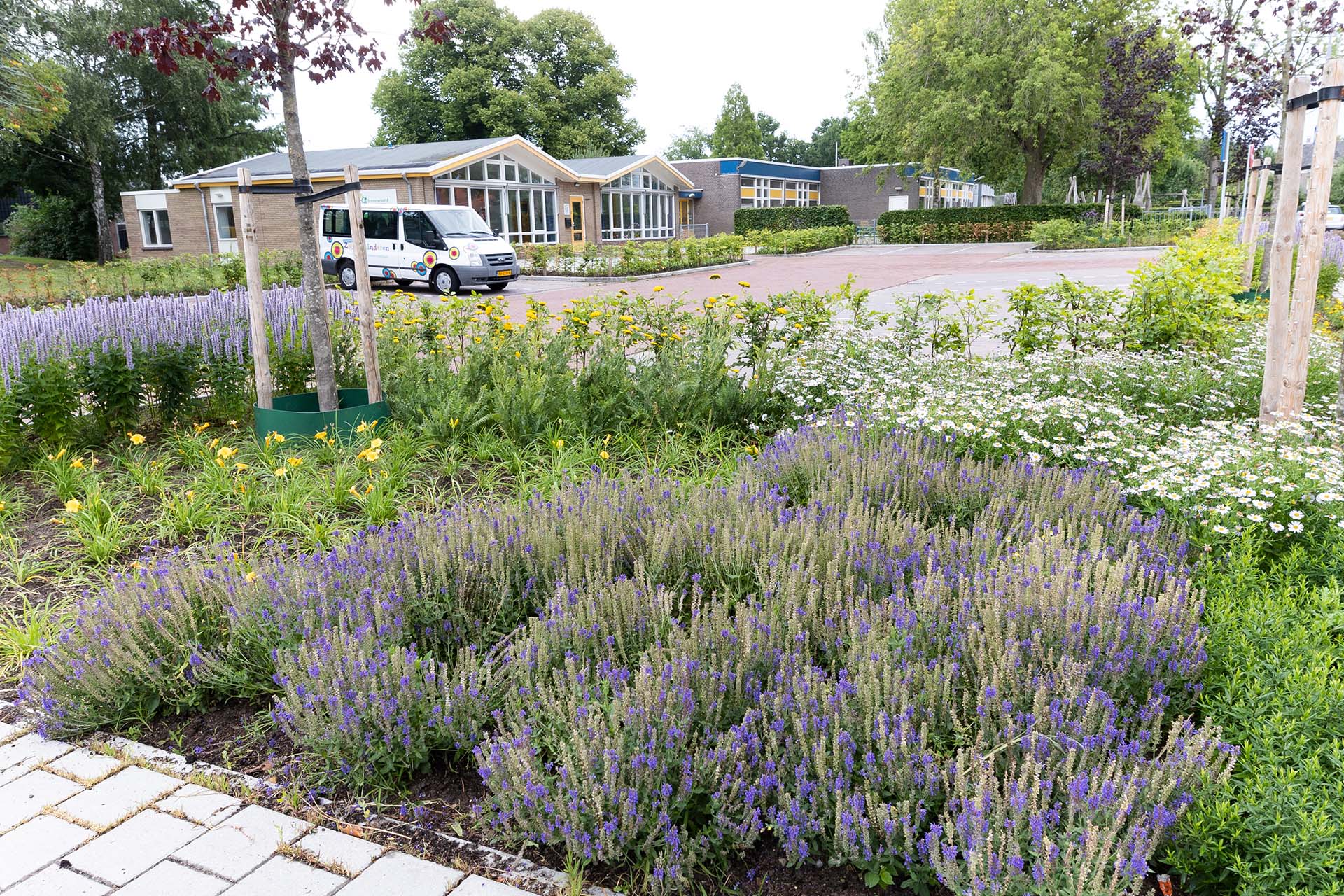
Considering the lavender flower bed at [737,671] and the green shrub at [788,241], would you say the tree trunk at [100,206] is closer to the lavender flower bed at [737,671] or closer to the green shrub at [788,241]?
the green shrub at [788,241]

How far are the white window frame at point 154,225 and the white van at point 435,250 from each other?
18766 mm

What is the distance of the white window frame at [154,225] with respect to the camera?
35500mm

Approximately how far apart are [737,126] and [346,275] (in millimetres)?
60118

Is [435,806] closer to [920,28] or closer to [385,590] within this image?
[385,590]

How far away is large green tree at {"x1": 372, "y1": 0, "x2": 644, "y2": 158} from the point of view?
5112cm

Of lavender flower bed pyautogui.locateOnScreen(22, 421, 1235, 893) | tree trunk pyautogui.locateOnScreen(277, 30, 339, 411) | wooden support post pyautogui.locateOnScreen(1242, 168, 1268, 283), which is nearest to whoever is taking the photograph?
lavender flower bed pyautogui.locateOnScreen(22, 421, 1235, 893)

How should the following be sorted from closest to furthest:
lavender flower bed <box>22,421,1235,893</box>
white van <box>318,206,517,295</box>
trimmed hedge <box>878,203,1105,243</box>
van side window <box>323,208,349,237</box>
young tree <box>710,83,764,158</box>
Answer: lavender flower bed <box>22,421,1235,893</box> → white van <box>318,206,517,295</box> → van side window <box>323,208,349,237</box> → trimmed hedge <box>878,203,1105,243</box> → young tree <box>710,83,764,158</box>

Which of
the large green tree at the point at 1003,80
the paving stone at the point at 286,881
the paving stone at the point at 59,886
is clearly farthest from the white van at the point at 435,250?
the large green tree at the point at 1003,80

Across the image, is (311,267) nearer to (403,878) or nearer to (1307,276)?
→ (403,878)

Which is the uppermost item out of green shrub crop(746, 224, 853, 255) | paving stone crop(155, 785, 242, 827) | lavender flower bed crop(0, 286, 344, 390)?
green shrub crop(746, 224, 853, 255)

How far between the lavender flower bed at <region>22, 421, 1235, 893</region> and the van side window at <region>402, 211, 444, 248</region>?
57.7 feet

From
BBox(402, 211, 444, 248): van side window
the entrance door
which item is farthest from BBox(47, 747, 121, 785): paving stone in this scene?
the entrance door

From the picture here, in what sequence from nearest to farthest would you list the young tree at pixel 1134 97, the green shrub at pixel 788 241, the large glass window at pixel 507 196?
1. the large glass window at pixel 507 196
2. the young tree at pixel 1134 97
3. the green shrub at pixel 788 241

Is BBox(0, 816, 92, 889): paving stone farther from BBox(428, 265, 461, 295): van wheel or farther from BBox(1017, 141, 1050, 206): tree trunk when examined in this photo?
BBox(1017, 141, 1050, 206): tree trunk
